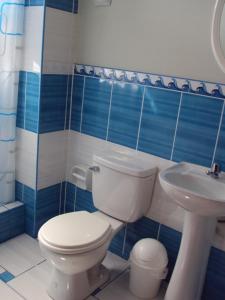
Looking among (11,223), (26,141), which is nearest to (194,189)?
(26,141)

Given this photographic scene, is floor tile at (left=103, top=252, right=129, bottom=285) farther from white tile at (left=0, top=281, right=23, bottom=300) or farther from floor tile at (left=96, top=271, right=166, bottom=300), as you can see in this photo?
white tile at (left=0, top=281, right=23, bottom=300)

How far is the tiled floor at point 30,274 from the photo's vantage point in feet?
5.98

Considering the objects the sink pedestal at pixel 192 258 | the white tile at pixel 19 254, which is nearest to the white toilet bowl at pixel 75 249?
the white tile at pixel 19 254

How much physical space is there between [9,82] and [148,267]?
139 cm

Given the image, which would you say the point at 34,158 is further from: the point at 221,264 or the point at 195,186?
the point at 221,264

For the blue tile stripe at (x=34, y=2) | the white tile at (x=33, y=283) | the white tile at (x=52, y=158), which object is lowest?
the white tile at (x=33, y=283)

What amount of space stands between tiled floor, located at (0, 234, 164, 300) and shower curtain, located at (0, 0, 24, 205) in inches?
13.4

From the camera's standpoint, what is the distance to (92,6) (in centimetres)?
202

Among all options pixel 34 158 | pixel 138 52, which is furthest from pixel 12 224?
pixel 138 52

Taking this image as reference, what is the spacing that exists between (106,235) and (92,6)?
1.37m

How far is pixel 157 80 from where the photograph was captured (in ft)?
5.94

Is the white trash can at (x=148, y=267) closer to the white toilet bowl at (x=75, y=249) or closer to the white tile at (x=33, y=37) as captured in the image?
the white toilet bowl at (x=75, y=249)

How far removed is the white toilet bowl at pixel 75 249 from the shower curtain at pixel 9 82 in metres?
0.64

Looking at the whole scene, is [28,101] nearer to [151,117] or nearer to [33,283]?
[151,117]
